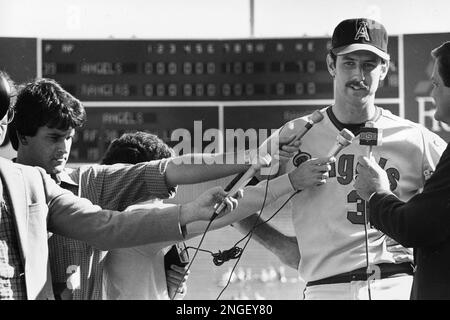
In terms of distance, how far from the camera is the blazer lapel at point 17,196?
175 centimetres

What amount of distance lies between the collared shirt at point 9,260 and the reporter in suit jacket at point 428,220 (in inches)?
34.9

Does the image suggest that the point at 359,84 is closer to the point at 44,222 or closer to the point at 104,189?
the point at 104,189

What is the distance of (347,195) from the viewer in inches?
97.1

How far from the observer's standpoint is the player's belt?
94.7 inches

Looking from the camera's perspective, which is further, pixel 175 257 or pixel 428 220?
pixel 175 257

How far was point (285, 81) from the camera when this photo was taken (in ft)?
34.7

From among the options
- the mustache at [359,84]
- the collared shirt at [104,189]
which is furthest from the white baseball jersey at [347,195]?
the collared shirt at [104,189]

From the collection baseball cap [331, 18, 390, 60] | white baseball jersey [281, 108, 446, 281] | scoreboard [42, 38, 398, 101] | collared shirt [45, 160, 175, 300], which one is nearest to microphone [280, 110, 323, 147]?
white baseball jersey [281, 108, 446, 281]

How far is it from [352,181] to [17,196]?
3.60 ft

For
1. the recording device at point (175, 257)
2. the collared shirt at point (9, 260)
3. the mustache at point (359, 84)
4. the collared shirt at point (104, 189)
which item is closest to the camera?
the collared shirt at point (9, 260)

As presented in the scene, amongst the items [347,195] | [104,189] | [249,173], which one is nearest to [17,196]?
[104,189]

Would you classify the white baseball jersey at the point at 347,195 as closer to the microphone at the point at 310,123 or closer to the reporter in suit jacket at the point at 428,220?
the microphone at the point at 310,123

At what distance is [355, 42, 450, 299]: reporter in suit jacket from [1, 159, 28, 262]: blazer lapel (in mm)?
869

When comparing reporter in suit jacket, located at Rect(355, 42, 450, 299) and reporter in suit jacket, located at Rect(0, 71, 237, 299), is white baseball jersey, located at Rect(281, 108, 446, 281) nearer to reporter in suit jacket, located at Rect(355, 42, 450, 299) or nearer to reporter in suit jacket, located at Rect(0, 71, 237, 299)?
reporter in suit jacket, located at Rect(355, 42, 450, 299)
